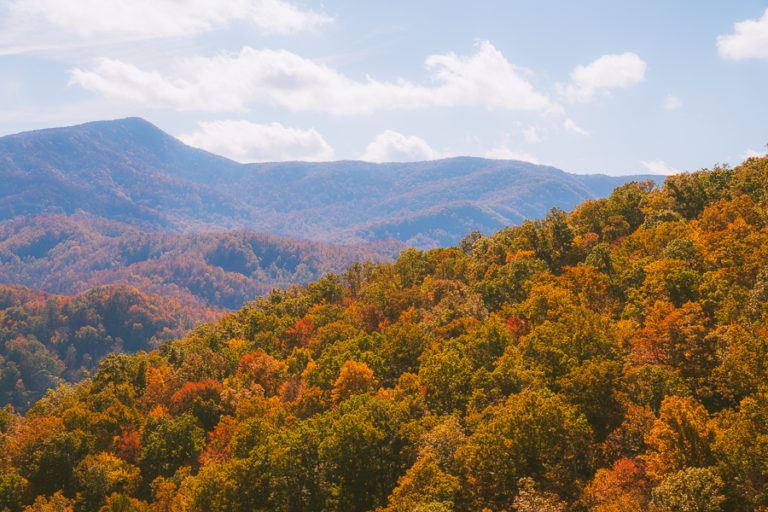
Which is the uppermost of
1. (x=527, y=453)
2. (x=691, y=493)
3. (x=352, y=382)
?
(x=691, y=493)

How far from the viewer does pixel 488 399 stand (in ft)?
201

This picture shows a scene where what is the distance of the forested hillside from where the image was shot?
44.7m

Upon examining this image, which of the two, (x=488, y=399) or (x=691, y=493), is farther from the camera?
(x=488, y=399)

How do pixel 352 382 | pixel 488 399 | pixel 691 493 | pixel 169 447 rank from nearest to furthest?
pixel 691 493
pixel 488 399
pixel 352 382
pixel 169 447

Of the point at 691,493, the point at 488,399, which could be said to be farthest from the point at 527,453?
the point at 691,493

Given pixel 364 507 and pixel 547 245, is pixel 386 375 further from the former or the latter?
pixel 547 245

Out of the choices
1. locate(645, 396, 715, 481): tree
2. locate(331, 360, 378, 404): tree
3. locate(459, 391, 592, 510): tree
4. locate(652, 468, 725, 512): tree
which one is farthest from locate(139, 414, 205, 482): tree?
locate(652, 468, 725, 512): tree

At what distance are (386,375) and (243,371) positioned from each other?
29.9m

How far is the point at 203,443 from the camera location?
79.8m

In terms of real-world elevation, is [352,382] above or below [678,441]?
below

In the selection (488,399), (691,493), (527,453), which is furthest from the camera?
(488,399)

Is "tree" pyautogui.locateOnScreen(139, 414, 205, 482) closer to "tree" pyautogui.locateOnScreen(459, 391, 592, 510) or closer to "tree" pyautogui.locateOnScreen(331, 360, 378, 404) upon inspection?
"tree" pyautogui.locateOnScreen(331, 360, 378, 404)

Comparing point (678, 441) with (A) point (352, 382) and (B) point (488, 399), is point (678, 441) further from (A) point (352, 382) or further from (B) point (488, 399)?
(A) point (352, 382)

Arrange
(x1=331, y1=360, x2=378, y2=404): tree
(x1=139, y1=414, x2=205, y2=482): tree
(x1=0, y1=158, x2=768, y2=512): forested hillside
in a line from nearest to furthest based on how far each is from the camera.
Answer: (x1=0, y1=158, x2=768, y2=512): forested hillside < (x1=139, y1=414, x2=205, y2=482): tree < (x1=331, y1=360, x2=378, y2=404): tree
